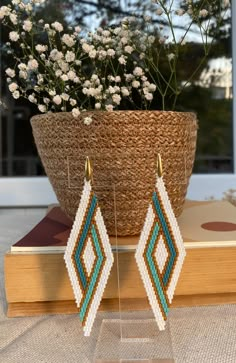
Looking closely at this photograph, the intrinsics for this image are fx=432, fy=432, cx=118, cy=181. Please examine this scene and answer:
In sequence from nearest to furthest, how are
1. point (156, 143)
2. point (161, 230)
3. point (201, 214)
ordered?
1. point (161, 230)
2. point (156, 143)
3. point (201, 214)

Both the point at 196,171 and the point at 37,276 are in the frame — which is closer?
the point at 37,276

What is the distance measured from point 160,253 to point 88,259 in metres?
0.07

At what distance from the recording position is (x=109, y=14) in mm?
1221

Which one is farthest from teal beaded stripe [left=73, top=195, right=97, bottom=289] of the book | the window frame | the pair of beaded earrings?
the window frame

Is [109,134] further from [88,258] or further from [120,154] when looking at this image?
[88,258]

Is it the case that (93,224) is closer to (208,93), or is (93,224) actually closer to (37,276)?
(37,276)

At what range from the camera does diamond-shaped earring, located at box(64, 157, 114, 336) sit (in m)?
0.39

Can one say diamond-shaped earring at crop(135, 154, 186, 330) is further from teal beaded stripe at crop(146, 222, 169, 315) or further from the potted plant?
the potted plant

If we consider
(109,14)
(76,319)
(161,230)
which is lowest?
(76,319)

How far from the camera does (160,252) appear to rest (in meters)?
0.39

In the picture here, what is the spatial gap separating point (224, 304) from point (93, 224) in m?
0.21

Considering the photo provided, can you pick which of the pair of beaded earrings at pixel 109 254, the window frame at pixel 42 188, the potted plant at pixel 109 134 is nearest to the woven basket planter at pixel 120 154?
the potted plant at pixel 109 134

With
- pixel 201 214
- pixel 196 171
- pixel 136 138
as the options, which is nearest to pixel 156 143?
pixel 136 138

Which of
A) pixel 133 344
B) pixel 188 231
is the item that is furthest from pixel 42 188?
pixel 133 344
